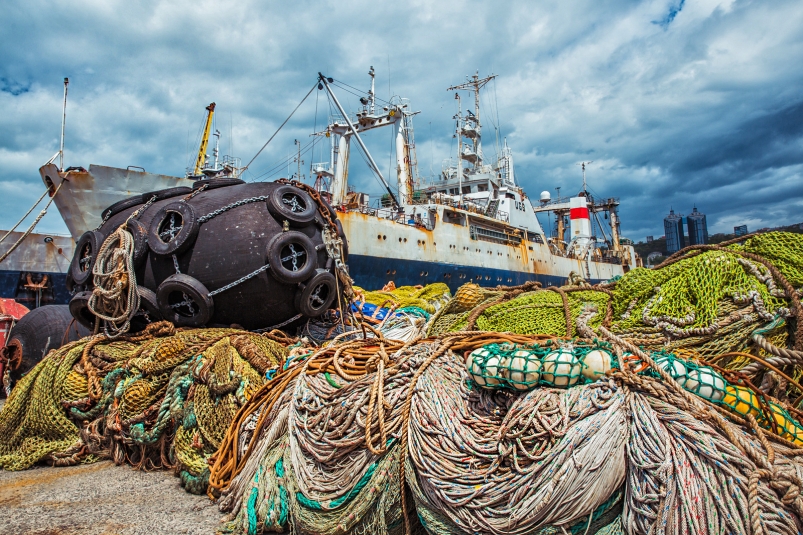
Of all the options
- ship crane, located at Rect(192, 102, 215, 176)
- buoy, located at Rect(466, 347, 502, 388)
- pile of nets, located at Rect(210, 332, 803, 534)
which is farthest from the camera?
ship crane, located at Rect(192, 102, 215, 176)

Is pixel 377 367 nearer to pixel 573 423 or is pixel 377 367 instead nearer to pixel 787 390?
pixel 573 423

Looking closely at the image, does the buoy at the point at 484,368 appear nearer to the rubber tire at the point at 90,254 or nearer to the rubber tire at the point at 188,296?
the rubber tire at the point at 188,296

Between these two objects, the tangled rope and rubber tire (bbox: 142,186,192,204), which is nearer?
the tangled rope

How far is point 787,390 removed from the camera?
2426mm

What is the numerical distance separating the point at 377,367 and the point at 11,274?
16911 mm

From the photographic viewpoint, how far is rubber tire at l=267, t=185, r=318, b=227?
4701 mm

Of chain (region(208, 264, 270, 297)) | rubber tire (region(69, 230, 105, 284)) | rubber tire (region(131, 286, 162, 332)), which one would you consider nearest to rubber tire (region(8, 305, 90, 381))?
rubber tire (region(69, 230, 105, 284))

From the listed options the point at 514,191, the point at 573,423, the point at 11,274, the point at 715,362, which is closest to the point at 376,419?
the point at 573,423

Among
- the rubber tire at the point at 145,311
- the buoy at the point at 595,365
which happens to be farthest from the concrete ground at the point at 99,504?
the buoy at the point at 595,365

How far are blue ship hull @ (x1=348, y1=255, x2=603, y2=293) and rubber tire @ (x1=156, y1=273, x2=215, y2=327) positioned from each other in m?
12.4

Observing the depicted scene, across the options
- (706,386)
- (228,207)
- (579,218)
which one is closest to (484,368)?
(706,386)

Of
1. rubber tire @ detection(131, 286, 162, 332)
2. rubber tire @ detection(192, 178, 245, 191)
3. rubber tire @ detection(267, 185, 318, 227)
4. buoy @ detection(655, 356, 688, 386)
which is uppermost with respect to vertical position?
rubber tire @ detection(192, 178, 245, 191)

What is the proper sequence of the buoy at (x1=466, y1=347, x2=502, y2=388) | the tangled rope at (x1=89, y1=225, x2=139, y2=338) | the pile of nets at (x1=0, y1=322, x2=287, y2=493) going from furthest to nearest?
the tangled rope at (x1=89, y1=225, x2=139, y2=338), the pile of nets at (x1=0, y1=322, x2=287, y2=493), the buoy at (x1=466, y1=347, x2=502, y2=388)

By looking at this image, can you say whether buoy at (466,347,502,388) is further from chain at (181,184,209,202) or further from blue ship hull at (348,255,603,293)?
blue ship hull at (348,255,603,293)
